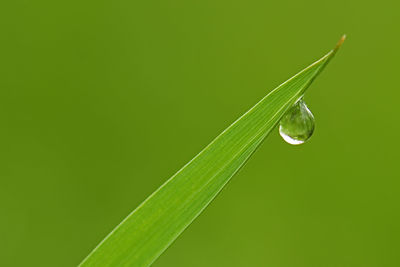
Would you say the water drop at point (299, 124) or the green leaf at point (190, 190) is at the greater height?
the water drop at point (299, 124)

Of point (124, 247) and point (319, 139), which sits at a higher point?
point (319, 139)

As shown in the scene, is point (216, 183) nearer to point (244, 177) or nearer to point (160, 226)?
point (160, 226)

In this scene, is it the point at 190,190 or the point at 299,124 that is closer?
the point at 190,190

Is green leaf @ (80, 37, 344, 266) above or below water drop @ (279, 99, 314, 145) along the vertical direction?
below

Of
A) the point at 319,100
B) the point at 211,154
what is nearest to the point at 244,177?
the point at 319,100

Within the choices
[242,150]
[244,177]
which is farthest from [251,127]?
[244,177]

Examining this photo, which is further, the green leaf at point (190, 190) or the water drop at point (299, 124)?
the water drop at point (299, 124)

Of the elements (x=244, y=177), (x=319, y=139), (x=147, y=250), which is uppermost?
(x=319, y=139)

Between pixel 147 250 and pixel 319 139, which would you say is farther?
pixel 319 139
